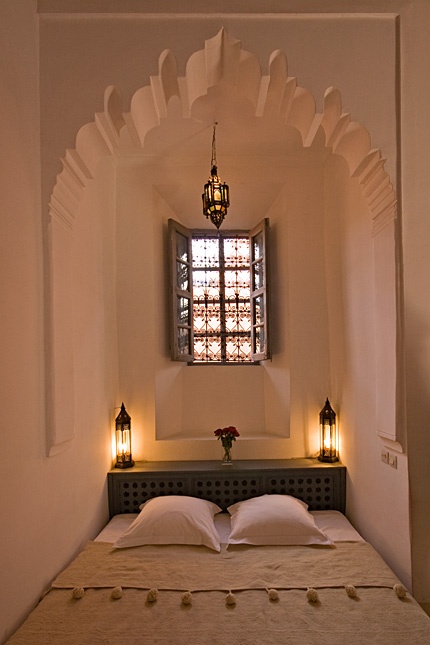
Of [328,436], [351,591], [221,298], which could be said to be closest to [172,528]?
[351,591]

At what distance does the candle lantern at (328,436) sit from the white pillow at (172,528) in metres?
1.17

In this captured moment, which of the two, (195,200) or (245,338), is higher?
(195,200)

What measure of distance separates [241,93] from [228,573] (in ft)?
9.09

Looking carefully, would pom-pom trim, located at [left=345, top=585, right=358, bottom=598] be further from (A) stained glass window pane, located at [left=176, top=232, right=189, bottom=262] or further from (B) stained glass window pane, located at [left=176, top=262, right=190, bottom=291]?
(A) stained glass window pane, located at [left=176, top=232, right=189, bottom=262]

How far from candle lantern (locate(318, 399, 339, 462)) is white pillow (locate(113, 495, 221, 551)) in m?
1.17

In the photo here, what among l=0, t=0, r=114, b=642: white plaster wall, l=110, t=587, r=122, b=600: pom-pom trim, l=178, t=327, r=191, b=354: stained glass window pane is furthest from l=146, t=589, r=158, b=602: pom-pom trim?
l=178, t=327, r=191, b=354: stained glass window pane

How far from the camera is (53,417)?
2441 mm

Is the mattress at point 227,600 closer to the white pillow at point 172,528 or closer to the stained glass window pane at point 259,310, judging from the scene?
the white pillow at point 172,528

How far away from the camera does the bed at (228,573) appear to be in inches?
80.2

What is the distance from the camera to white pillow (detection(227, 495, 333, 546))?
9.65ft

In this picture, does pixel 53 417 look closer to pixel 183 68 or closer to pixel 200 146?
pixel 183 68

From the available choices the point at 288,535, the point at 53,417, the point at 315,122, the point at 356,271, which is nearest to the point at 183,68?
the point at 315,122

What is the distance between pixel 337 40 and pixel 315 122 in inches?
17.4

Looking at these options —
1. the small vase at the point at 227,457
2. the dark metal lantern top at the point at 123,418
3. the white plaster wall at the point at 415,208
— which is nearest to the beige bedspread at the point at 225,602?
the white plaster wall at the point at 415,208
